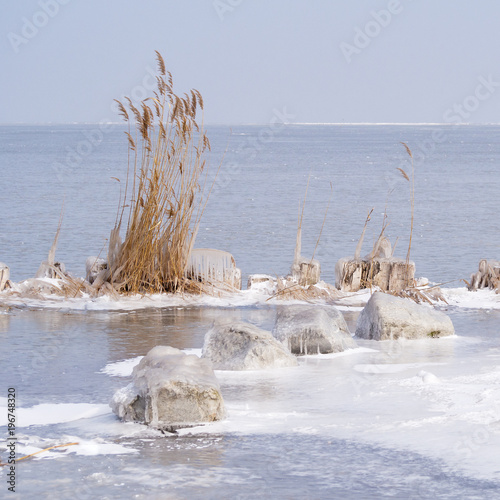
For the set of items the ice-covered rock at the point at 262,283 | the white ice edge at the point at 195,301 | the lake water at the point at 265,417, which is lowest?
the lake water at the point at 265,417

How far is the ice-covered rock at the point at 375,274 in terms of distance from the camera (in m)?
8.35

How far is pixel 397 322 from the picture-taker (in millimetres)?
6340

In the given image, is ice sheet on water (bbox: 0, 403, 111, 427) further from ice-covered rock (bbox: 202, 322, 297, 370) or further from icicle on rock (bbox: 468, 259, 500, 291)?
icicle on rock (bbox: 468, 259, 500, 291)

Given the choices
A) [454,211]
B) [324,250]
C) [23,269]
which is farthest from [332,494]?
[454,211]

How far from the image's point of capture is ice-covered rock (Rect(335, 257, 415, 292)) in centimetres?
835

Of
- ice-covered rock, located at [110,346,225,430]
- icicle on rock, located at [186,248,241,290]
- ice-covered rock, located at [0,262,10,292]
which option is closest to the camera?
ice-covered rock, located at [110,346,225,430]

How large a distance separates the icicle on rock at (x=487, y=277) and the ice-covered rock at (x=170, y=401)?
187 inches

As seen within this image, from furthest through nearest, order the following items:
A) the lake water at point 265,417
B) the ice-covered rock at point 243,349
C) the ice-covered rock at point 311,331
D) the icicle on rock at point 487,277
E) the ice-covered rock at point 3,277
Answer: the icicle on rock at point 487,277 < the ice-covered rock at point 3,277 < the ice-covered rock at point 311,331 < the ice-covered rock at point 243,349 < the lake water at point 265,417

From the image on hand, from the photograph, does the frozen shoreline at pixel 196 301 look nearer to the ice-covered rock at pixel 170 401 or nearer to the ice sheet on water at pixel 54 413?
the ice sheet on water at pixel 54 413

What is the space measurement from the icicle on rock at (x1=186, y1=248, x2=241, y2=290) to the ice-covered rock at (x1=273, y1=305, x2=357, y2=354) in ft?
6.86

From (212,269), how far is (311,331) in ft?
8.08

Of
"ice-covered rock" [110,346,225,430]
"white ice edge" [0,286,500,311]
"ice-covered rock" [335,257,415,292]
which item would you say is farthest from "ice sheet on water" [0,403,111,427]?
"ice-covered rock" [335,257,415,292]

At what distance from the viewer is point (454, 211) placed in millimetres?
21000

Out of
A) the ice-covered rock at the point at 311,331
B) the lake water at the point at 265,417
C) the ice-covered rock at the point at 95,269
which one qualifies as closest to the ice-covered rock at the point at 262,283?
the lake water at the point at 265,417
